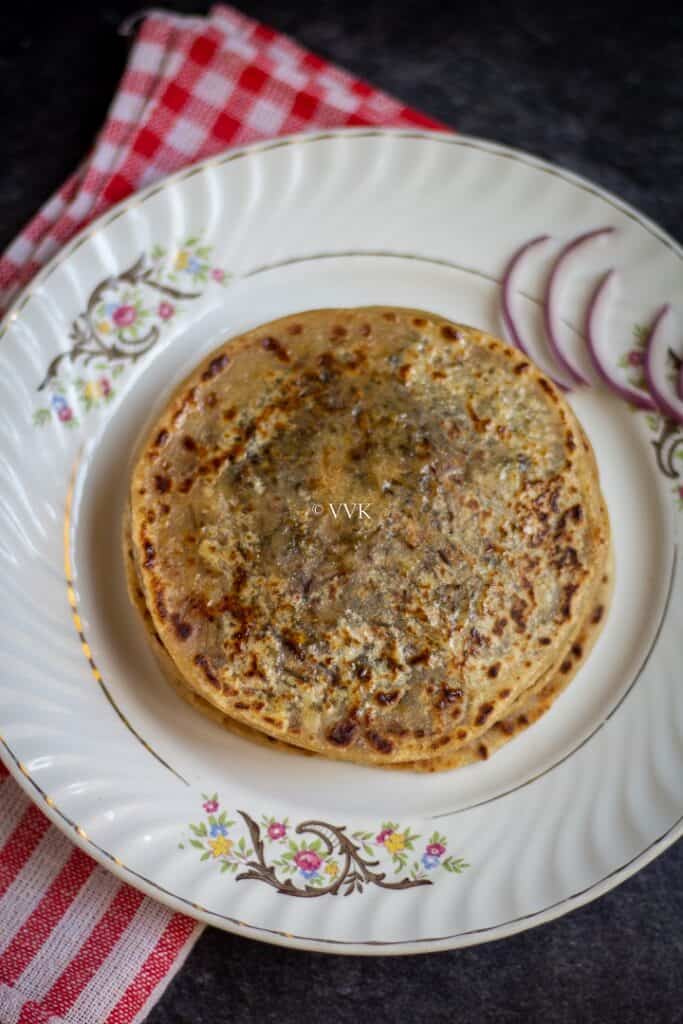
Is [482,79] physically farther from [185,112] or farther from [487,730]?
[487,730]

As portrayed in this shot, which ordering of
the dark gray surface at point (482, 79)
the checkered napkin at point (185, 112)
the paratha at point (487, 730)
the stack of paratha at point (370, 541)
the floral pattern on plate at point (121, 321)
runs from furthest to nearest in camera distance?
the dark gray surface at point (482, 79) → the checkered napkin at point (185, 112) → the floral pattern on plate at point (121, 321) → the paratha at point (487, 730) → the stack of paratha at point (370, 541)

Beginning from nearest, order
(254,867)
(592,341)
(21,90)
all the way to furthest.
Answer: (254,867) → (592,341) → (21,90)

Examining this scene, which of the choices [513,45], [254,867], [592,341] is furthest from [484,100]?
[254,867]

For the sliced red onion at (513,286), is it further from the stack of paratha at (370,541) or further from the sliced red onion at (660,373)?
the sliced red onion at (660,373)

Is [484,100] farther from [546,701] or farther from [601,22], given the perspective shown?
[546,701]

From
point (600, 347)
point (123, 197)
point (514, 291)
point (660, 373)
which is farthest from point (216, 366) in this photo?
point (660, 373)

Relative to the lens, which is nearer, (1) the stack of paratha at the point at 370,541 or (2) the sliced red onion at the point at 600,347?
(1) the stack of paratha at the point at 370,541

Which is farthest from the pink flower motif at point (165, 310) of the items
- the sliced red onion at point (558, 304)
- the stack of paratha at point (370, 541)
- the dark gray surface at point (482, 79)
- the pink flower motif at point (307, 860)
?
the pink flower motif at point (307, 860)

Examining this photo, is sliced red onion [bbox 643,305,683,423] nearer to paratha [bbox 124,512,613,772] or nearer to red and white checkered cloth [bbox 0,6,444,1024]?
paratha [bbox 124,512,613,772]
